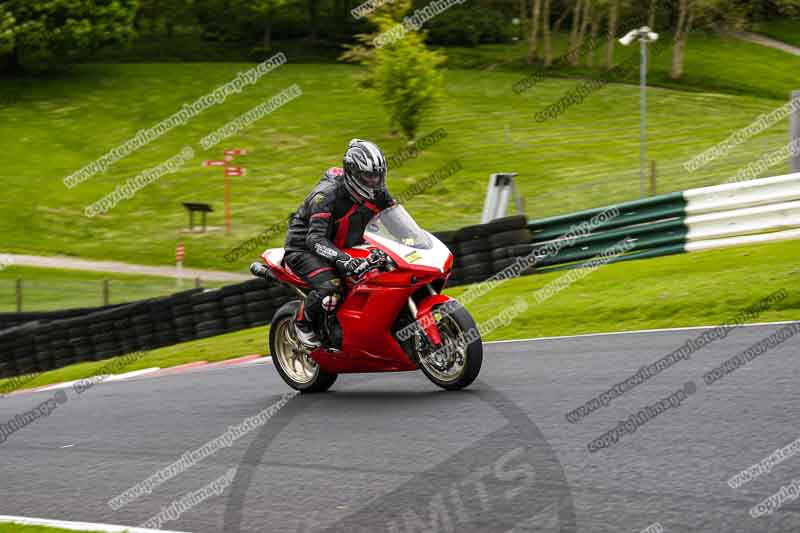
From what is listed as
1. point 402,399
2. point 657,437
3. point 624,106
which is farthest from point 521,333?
point 624,106

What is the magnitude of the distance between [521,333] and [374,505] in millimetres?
6206

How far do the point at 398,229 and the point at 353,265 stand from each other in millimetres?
482

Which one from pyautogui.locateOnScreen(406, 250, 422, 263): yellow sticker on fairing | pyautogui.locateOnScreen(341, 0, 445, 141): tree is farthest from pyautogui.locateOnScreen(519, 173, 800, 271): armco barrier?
pyautogui.locateOnScreen(341, 0, 445, 141): tree

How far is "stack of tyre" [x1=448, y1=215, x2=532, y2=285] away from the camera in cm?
1525

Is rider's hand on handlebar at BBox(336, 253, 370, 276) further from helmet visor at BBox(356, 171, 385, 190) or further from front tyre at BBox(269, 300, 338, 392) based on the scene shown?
front tyre at BBox(269, 300, 338, 392)

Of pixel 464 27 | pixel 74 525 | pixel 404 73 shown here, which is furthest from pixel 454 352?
pixel 464 27

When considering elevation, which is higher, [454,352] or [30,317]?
[454,352]

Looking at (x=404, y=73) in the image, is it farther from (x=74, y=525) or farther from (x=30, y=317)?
(x=74, y=525)

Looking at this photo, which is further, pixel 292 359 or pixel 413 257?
pixel 292 359

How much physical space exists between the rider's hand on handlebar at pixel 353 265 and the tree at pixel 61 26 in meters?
48.2

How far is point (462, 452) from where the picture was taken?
6.64 meters

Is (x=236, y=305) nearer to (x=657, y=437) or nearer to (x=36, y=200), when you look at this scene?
(x=657, y=437)

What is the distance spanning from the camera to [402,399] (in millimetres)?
8516

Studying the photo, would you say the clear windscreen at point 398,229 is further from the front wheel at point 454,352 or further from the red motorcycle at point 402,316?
the front wheel at point 454,352
